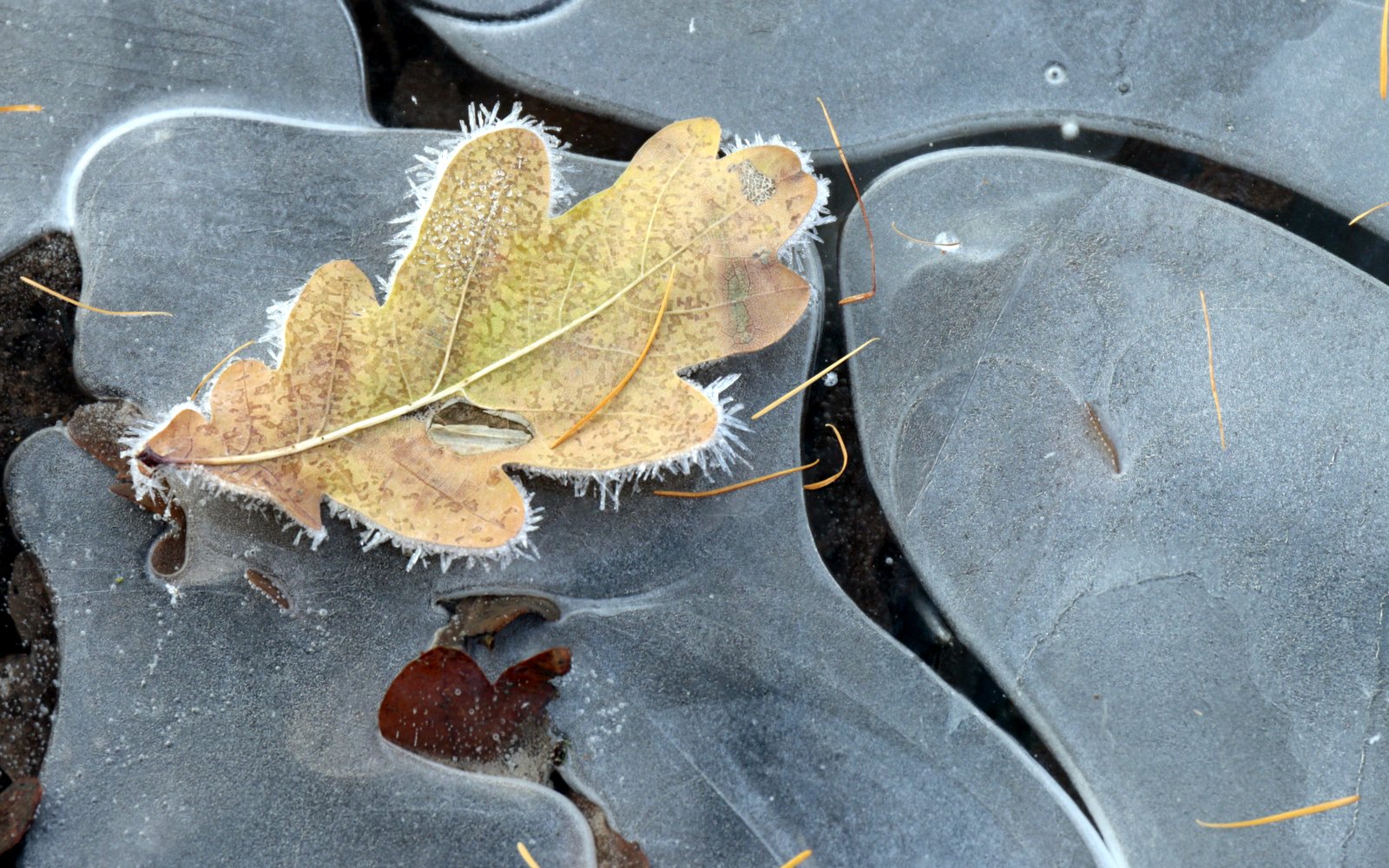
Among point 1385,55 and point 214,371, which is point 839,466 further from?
point 1385,55

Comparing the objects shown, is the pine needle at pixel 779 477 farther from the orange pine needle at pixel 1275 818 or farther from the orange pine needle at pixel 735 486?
the orange pine needle at pixel 1275 818

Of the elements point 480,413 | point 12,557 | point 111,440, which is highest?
point 480,413

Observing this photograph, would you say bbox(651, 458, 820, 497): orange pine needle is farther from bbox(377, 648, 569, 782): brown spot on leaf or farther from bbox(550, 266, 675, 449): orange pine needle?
bbox(377, 648, 569, 782): brown spot on leaf

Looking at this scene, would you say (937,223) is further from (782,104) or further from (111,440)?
(111,440)

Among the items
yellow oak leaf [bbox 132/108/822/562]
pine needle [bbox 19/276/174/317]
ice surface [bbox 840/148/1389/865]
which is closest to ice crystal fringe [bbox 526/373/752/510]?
yellow oak leaf [bbox 132/108/822/562]

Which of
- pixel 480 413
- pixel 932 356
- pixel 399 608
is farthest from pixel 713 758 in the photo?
pixel 932 356

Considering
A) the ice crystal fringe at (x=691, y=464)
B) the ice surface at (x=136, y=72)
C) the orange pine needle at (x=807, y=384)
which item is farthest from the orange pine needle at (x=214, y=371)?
the orange pine needle at (x=807, y=384)

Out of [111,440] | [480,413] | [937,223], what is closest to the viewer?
[480,413]
